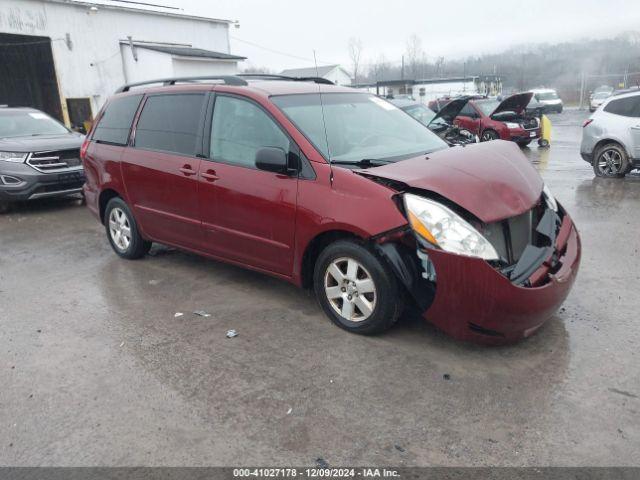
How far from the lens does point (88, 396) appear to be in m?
3.21

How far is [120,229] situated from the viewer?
19.1ft

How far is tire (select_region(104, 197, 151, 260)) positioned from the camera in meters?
5.61

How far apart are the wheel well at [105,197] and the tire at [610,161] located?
8930 millimetres

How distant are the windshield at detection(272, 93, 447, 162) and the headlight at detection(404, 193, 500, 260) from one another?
80cm

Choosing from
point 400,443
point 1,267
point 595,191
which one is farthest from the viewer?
point 595,191

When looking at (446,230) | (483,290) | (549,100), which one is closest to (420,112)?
(446,230)

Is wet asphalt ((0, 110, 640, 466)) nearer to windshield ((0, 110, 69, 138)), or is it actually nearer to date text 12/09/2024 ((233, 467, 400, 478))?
date text 12/09/2024 ((233, 467, 400, 478))

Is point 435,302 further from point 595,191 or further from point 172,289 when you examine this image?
point 595,191

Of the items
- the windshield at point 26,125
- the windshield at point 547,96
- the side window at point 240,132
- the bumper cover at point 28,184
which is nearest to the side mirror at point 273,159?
the side window at point 240,132

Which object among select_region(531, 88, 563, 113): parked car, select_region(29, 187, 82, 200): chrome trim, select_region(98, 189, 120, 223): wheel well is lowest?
select_region(531, 88, 563, 113): parked car

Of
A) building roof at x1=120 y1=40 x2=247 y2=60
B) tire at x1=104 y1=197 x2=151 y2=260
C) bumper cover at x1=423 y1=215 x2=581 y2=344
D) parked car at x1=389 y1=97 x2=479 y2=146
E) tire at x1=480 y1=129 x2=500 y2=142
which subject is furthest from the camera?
building roof at x1=120 y1=40 x2=247 y2=60

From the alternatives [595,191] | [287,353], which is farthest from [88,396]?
[595,191]

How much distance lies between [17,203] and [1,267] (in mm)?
4458

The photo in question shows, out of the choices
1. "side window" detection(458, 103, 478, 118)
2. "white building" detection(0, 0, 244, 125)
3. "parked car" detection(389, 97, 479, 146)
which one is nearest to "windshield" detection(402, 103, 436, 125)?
"side window" detection(458, 103, 478, 118)
